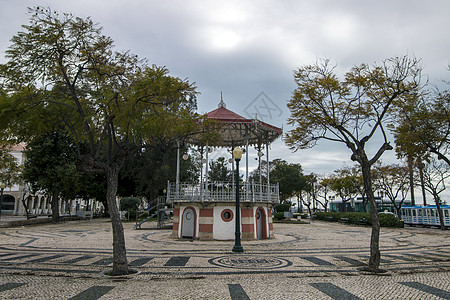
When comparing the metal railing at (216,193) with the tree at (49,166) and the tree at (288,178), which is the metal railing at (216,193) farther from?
the tree at (288,178)

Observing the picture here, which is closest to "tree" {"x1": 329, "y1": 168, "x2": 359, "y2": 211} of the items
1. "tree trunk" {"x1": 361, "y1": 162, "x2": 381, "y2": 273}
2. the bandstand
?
the bandstand

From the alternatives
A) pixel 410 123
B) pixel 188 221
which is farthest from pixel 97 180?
pixel 410 123

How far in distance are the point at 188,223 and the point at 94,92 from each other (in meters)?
10.9

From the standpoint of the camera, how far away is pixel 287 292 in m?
7.14

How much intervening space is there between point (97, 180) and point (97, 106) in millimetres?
35438

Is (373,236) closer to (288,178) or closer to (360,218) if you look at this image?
(360,218)

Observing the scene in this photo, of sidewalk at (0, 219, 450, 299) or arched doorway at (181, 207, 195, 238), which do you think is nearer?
sidewalk at (0, 219, 450, 299)

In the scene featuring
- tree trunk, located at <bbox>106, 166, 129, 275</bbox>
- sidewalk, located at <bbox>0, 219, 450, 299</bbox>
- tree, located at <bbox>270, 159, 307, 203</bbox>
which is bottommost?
sidewalk, located at <bbox>0, 219, 450, 299</bbox>

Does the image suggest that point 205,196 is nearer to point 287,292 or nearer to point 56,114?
point 56,114

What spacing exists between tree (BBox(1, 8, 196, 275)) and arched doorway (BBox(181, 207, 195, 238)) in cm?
870

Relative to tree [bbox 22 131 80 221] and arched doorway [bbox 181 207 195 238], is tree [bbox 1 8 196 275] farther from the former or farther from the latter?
tree [bbox 22 131 80 221]

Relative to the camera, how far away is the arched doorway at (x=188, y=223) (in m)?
18.8

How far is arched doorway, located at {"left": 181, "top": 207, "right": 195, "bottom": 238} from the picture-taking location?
18812 mm

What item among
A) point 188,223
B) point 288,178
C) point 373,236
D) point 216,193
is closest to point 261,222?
point 216,193
